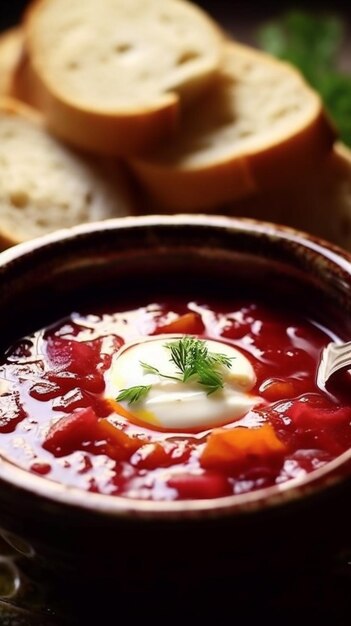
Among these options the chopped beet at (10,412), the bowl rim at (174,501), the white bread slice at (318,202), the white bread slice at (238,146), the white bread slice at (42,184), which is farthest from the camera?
the white bread slice at (318,202)

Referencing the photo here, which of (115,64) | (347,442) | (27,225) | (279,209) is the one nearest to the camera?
(347,442)

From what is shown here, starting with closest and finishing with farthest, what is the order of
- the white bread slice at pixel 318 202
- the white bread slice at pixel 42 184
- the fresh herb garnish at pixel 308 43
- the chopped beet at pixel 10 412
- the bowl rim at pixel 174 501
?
the bowl rim at pixel 174 501
the chopped beet at pixel 10 412
the white bread slice at pixel 42 184
the white bread slice at pixel 318 202
the fresh herb garnish at pixel 308 43

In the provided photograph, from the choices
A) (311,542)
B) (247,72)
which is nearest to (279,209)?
(247,72)

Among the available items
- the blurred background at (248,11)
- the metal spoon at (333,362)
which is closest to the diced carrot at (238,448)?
the metal spoon at (333,362)

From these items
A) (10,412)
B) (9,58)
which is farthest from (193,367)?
(9,58)

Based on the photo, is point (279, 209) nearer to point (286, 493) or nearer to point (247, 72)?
point (247, 72)

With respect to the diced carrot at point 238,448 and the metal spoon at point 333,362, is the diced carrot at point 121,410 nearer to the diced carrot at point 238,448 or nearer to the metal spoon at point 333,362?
the diced carrot at point 238,448
